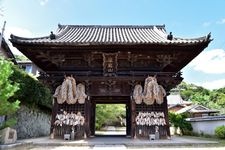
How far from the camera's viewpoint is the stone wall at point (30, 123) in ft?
41.9

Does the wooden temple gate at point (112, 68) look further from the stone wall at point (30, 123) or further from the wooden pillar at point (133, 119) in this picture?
the stone wall at point (30, 123)

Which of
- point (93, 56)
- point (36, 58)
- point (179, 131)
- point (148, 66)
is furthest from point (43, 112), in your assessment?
point (179, 131)

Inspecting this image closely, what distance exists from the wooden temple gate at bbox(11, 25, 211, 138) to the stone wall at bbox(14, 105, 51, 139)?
11.6 feet

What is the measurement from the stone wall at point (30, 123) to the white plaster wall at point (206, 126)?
38.1 ft

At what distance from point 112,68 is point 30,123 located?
7.24 meters

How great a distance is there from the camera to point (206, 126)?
15.1 meters

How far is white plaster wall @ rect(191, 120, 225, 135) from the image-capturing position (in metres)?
14.0

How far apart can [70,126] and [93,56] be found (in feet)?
11.5

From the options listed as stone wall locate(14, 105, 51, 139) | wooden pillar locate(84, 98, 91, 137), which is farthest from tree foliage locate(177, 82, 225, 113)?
wooden pillar locate(84, 98, 91, 137)

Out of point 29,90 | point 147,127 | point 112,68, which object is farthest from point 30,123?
point 147,127

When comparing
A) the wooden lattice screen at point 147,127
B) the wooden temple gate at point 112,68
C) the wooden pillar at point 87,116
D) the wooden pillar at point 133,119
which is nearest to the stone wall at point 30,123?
the wooden temple gate at point 112,68

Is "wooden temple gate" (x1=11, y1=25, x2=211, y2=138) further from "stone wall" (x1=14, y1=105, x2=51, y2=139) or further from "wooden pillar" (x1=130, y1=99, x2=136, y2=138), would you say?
"stone wall" (x1=14, y1=105, x2=51, y2=139)

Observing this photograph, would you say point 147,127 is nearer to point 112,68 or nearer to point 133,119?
point 133,119

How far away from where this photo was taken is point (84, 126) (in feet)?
33.3
